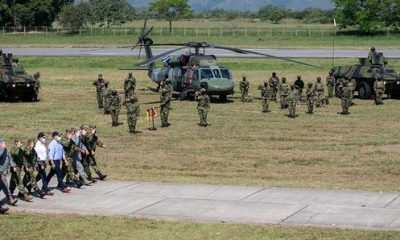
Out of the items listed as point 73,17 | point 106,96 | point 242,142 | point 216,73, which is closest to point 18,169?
point 242,142

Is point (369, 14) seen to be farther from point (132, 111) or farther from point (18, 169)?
point (18, 169)

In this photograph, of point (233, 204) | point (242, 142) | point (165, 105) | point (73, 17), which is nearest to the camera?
point (233, 204)

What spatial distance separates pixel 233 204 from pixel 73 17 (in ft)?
248

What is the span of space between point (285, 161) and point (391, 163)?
276 centimetres

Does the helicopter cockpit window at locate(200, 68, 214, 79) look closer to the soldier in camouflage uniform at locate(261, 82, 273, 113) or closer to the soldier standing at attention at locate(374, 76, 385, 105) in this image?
the soldier in camouflage uniform at locate(261, 82, 273, 113)

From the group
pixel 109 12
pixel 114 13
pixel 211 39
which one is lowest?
pixel 211 39

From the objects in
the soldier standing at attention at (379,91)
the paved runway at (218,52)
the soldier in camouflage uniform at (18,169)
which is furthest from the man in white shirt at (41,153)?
the paved runway at (218,52)

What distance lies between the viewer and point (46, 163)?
18.4 m

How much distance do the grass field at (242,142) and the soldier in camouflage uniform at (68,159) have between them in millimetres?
1673

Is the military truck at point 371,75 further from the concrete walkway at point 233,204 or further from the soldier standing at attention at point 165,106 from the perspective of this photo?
the concrete walkway at point 233,204

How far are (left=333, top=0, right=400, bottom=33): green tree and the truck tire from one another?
40285mm

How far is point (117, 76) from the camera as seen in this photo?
4891 centimetres

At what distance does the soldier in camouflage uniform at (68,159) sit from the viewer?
18.7 m

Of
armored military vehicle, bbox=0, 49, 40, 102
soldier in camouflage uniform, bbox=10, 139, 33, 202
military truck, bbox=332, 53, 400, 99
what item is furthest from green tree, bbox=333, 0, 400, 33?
soldier in camouflage uniform, bbox=10, 139, 33, 202
